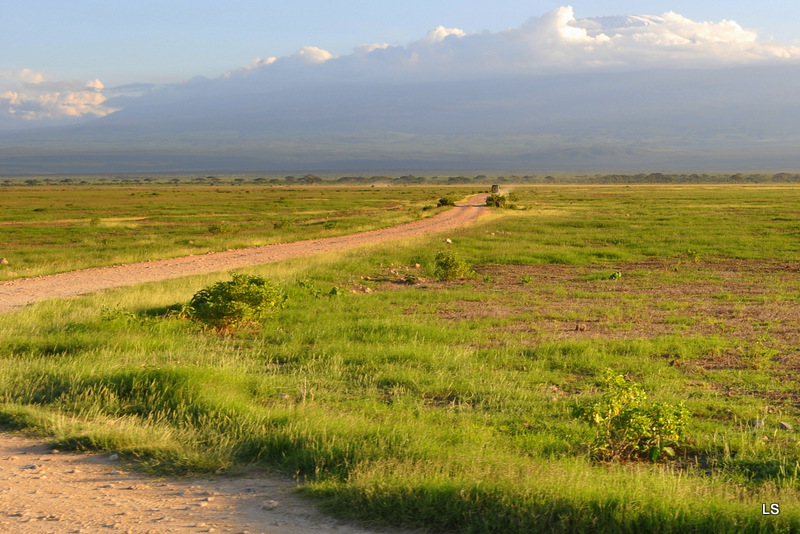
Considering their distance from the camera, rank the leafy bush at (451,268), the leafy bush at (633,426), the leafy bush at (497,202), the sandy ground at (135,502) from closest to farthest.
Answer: the sandy ground at (135,502) < the leafy bush at (633,426) < the leafy bush at (451,268) < the leafy bush at (497,202)

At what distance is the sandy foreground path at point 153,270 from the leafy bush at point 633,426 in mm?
11003

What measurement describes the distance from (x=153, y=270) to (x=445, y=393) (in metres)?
13.0

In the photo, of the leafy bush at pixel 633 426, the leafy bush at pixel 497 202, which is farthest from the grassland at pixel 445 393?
the leafy bush at pixel 497 202

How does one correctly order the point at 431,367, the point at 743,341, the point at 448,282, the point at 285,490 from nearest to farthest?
1. the point at 285,490
2. the point at 431,367
3. the point at 743,341
4. the point at 448,282

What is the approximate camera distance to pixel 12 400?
687cm

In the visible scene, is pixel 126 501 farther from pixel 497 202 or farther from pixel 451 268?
pixel 497 202

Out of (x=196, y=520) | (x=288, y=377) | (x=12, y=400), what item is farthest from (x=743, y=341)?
→ (x=12, y=400)

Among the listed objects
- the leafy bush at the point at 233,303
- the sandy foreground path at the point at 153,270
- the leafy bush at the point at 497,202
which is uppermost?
the leafy bush at the point at 497,202

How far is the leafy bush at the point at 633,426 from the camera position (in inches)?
226

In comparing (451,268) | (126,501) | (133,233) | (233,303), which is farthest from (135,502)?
(133,233)

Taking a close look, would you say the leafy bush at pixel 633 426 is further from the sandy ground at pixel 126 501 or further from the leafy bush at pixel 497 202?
the leafy bush at pixel 497 202

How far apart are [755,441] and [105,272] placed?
53.5ft

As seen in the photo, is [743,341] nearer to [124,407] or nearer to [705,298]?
[705,298]

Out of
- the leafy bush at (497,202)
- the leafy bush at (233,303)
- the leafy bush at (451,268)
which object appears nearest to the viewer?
the leafy bush at (233,303)
